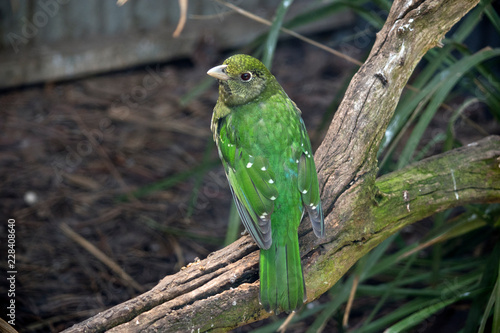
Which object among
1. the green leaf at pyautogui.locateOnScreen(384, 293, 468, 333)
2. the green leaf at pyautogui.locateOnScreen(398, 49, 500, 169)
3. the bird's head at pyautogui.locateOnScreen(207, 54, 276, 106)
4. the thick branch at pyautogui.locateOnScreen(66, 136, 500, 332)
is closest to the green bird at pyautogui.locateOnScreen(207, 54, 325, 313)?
the bird's head at pyautogui.locateOnScreen(207, 54, 276, 106)

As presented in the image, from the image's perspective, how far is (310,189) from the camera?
224 centimetres

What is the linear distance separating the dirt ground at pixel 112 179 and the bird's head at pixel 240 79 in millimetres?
476

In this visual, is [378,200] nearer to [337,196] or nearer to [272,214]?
[337,196]

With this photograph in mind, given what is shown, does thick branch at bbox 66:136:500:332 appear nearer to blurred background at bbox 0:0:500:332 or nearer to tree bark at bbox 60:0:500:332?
tree bark at bbox 60:0:500:332

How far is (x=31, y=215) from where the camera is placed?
4.02m

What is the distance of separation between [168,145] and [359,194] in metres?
3.01

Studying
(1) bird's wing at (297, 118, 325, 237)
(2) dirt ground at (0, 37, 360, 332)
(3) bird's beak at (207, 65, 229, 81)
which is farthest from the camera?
(2) dirt ground at (0, 37, 360, 332)

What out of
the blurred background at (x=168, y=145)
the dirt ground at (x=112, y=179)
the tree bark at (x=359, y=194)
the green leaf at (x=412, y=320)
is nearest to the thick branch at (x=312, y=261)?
the tree bark at (x=359, y=194)

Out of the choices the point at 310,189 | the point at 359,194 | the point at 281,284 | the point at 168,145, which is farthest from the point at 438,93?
the point at 168,145

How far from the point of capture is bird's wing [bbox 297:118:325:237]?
6.95 ft

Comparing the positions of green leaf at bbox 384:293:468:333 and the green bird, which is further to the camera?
green leaf at bbox 384:293:468:333

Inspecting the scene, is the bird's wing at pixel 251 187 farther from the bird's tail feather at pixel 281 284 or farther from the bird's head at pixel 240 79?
the bird's head at pixel 240 79

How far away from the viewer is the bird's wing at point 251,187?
214cm

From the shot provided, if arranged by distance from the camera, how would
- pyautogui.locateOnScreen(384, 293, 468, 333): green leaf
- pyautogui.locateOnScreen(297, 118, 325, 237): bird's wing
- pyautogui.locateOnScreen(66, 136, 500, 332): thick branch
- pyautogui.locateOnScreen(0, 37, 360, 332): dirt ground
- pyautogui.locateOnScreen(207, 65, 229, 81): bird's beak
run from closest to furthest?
pyautogui.locateOnScreen(66, 136, 500, 332): thick branch
pyautogui.locateOnScreen(297, 118, 325, 237): bird's wing
pyautogui.locateOnScreen(384, 293, 468, 333): green leaf
pyautogui.locateOnScreen(207, 65, 229, 81): bird's beak
pyautogui.locateOnScreen(0, 37, 360, 332): dirt ground
